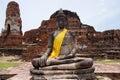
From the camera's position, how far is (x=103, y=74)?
36.5 ft

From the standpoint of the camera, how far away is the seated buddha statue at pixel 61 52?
754 centimetres

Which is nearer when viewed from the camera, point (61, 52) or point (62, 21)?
point (61, 52)

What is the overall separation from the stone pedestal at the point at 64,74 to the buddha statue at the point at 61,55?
0.08 m

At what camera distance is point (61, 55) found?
7957mm

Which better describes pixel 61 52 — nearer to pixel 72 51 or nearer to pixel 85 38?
pixel 72 51

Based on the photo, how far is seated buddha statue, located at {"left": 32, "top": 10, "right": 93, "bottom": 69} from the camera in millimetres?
7539

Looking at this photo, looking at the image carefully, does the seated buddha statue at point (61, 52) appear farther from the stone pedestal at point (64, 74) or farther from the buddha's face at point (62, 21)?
the stone pedestal at point (64, 74)

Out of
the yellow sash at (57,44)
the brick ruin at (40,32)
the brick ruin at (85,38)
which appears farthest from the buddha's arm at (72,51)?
the brick ruin at (40,32)

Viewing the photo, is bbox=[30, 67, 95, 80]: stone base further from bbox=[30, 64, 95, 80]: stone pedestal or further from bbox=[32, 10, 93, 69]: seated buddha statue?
bbox=[32, 10, 93, 69]: seated buddha statue

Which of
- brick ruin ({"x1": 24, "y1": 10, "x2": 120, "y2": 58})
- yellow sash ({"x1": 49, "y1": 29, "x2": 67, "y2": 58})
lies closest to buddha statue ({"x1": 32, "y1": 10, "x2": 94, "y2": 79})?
yellow sash ({"x1": 49, "y1": 29, "x2": 67, "y2": 58})

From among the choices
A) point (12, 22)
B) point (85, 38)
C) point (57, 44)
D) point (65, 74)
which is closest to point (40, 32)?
point (85, 38)

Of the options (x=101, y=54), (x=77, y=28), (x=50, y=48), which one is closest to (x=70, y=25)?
(x=77, y=28)

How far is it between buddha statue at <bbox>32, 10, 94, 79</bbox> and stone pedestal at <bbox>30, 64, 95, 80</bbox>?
0.08 m

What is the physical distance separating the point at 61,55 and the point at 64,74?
730 mm
